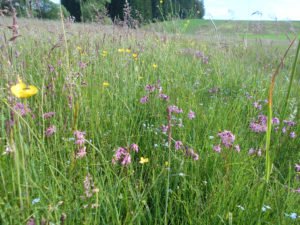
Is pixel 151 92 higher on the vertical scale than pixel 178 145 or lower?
higher

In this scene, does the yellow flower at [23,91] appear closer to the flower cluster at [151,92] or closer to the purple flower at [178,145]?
the purple flower at [178,145]

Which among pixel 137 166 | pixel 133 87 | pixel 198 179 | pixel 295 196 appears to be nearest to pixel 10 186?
pixel 137 166

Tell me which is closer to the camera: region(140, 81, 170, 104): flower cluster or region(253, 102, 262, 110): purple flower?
region(140, 81, 170, 104): flower cluster

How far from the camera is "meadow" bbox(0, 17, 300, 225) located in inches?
42.5

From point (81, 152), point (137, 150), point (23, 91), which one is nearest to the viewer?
point (23, 91)

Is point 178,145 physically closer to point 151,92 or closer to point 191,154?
point 191,154

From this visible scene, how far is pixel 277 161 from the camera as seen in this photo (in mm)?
1870

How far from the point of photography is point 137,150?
4.68 feet

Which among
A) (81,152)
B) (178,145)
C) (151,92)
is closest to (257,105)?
(151,92)

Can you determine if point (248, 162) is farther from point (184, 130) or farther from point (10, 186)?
point (10, 186)

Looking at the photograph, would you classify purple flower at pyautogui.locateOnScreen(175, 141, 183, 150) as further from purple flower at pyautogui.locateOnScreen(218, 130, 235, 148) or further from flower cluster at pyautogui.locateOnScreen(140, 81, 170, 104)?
flower cluster at pyautogui.locateOnScreen(140, 81, 170, 104)

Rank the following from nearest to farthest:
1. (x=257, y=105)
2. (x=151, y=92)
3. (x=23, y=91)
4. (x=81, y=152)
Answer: (x=23, y=91), (x=81, y=152), (x=151, y=92), (x=257, y=105)

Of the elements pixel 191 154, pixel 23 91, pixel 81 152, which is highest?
pixel 23 91

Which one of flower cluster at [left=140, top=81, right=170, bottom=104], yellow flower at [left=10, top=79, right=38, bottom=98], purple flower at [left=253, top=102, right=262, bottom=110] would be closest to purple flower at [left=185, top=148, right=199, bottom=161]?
flower cluster at [left=140, top=81, right=170, bottom=104]
